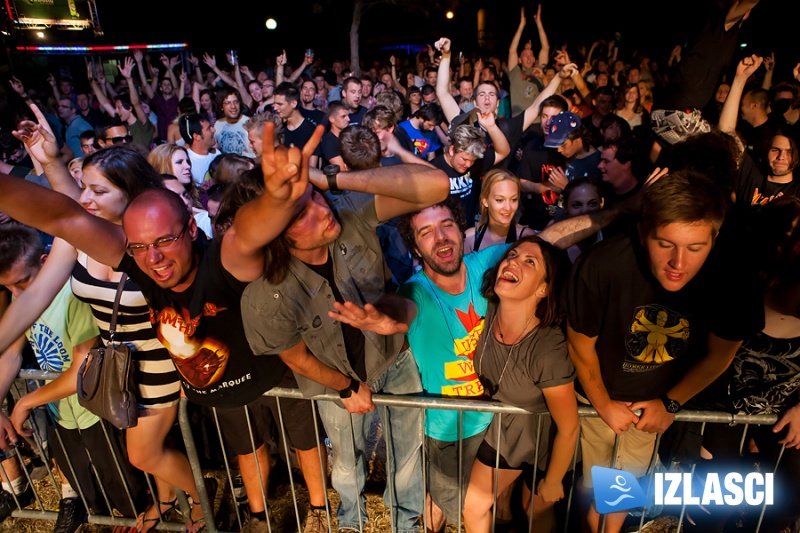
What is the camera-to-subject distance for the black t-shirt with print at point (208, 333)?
2.32 metres

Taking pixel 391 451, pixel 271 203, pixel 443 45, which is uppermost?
pixel 443 45

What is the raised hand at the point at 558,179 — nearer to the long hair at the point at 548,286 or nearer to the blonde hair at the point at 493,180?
the blonde hair at the point at 493,180

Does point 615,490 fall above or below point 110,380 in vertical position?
below

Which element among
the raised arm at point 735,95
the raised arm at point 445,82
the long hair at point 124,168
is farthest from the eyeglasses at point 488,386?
the raised arm at point 445,82

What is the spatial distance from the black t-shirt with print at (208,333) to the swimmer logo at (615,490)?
1.84m

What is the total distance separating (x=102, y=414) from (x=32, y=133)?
1.66m

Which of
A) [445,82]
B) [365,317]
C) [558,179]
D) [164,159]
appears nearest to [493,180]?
[558,179]

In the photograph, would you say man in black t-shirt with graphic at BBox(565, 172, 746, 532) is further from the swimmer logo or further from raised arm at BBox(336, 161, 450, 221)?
raised arm at BBox(336, 161, 450, 221)

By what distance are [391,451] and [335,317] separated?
49.1 inches

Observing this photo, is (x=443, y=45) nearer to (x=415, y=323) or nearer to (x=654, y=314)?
(x=415, y=323)

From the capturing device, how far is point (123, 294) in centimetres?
248

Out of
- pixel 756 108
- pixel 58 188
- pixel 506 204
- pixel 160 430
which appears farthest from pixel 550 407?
pixel 756 108

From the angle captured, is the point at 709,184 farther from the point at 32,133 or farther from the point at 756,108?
the point at 756,108

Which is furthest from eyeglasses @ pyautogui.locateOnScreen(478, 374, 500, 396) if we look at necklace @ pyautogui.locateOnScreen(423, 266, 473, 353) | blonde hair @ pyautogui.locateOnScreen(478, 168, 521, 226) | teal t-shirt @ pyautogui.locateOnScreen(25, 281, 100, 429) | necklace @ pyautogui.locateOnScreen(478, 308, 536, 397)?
teal t-shirt @ pyautogui.locateOnScreen(25, 281, 100, 429)
